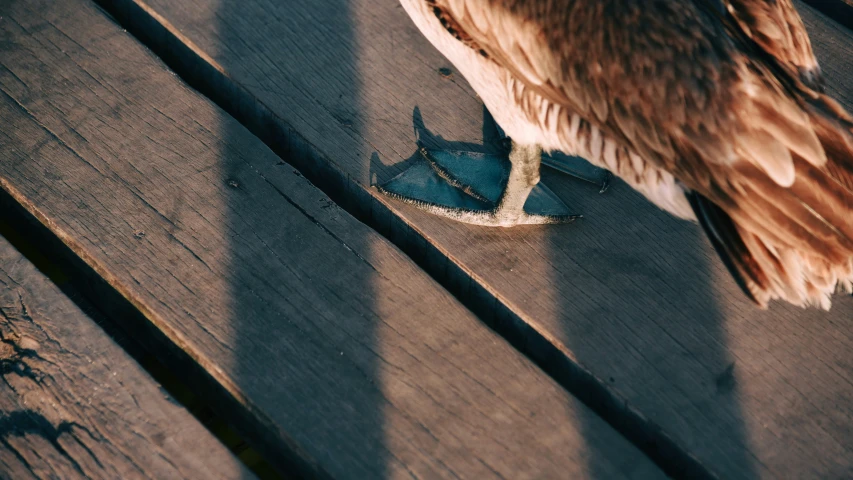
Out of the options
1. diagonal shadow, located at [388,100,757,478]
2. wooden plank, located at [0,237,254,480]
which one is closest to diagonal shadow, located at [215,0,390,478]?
wooden plank, located at [0,237,254,480]

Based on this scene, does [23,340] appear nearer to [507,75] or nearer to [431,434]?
[431,434]

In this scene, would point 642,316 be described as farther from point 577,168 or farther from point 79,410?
Result: point 79,410

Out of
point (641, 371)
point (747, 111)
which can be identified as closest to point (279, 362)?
point (641, 371)

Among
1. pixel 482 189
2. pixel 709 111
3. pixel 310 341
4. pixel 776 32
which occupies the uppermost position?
pixel 776 32

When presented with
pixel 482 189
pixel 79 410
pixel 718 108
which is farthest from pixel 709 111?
pixel 79 410

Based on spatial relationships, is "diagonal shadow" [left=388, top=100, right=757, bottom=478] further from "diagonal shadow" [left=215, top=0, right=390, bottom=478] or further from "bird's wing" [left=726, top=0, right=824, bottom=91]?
"bird's wing" [left=726, top=0, right=824, bottom=91]

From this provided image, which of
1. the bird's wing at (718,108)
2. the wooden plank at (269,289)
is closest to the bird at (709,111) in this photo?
the bird's wing at (718,108)
